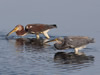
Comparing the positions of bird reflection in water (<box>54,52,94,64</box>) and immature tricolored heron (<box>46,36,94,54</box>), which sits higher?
immature tricolored heron (<box>46,36,94,54</box>)

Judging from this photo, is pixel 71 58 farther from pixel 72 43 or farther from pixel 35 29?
pixel 35 29

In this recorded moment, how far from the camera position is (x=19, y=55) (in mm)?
14172

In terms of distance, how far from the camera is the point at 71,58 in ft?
45.5

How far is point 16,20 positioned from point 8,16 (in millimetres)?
1372

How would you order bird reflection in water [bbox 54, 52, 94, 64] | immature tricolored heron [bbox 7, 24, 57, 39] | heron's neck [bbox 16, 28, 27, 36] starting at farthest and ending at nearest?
heron's neck [bbox 16, 28, 27, 36], immature tricolored heron [bbox 7, 24, 57, 39], bird reflection in water [bbox 54, 52, 94, 64]

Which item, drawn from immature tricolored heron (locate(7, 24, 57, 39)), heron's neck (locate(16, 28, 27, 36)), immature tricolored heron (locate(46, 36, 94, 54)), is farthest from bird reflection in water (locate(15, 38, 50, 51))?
heron's neck (locate(16, 28, 27, 36))

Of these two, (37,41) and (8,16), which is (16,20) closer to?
(8,16)

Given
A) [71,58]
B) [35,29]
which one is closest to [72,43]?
[71,58]

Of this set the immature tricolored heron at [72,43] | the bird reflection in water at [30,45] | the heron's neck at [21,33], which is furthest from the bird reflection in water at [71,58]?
the heron's neck at [21,33]

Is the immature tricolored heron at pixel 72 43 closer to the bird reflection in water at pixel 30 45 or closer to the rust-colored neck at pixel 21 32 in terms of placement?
the bird reflection in water at pixel 30 45

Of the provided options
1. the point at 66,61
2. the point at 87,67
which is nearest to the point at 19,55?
the point at 66,61

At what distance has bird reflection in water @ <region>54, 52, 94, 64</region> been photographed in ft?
43.3

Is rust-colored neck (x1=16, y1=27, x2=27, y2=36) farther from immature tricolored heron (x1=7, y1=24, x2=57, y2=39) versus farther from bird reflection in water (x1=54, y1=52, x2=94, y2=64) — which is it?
bird reflection in water (x1=54, y1=52, x2=94, y2=64)

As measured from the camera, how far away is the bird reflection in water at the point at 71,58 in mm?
13195
